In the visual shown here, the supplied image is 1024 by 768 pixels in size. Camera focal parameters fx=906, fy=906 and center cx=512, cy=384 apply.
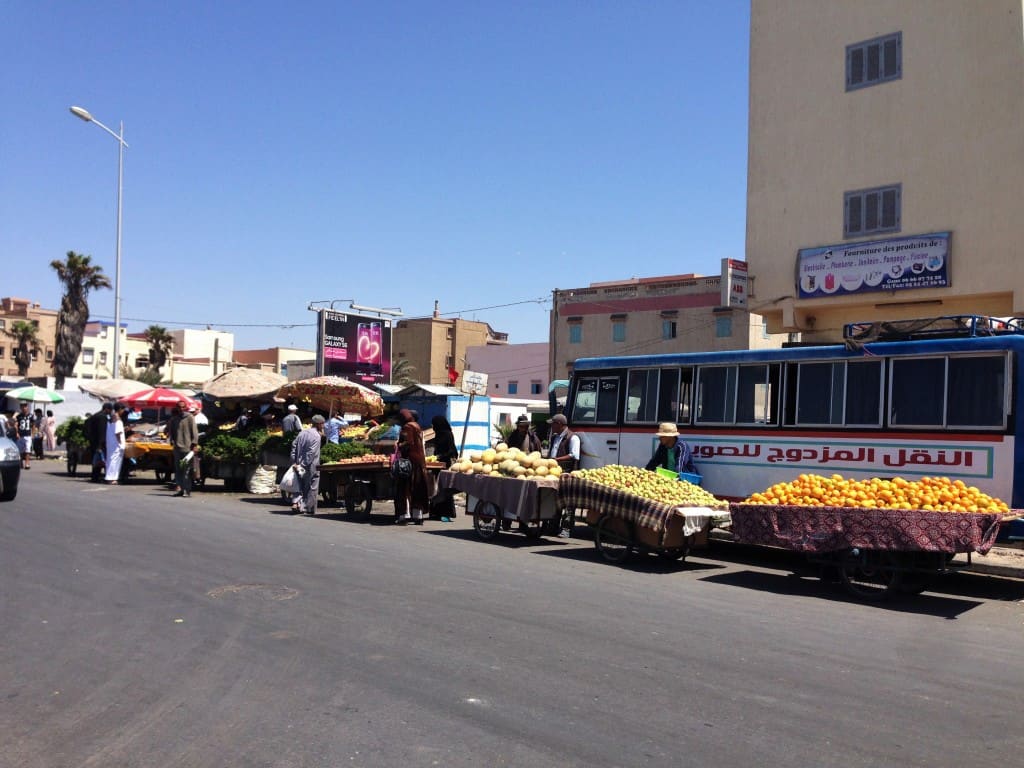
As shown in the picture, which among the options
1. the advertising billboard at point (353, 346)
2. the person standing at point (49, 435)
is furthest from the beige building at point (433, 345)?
the person standing at point (49, 435)

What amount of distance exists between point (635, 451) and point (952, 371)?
5480mm

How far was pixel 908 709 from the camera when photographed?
19.0ft

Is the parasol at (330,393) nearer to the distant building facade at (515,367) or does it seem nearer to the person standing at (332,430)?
the person standing at (332,430)

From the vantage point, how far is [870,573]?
412 inches

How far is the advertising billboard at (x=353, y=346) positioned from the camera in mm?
39688

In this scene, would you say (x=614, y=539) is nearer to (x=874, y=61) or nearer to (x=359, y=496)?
(x=359, y=496)

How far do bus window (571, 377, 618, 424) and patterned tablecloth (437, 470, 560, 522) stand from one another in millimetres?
2799

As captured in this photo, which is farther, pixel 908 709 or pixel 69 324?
pixel 69 324

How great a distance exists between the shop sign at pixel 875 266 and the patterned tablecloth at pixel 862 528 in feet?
41.0

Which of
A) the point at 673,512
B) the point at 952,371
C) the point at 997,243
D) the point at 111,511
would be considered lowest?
the point at 111,511

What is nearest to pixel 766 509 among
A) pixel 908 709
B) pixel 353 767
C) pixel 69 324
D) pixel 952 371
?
pixel 952 371

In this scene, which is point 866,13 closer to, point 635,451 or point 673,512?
point 635,451

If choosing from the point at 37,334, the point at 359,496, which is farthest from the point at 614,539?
the point at 37,334

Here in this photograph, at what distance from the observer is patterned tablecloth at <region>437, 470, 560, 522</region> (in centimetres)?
1339
